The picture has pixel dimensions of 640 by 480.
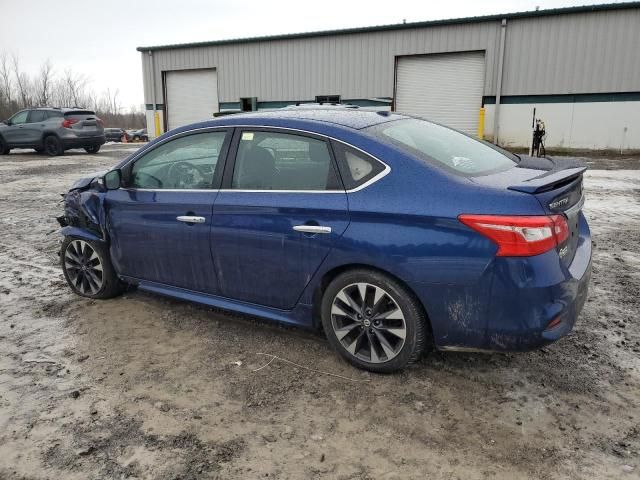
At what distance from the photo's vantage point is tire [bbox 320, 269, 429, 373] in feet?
9.96

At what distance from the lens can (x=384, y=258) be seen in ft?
9.78

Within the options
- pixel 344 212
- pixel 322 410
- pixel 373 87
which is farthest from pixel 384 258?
pixel 373 87

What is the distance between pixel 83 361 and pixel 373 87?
21.9 meters

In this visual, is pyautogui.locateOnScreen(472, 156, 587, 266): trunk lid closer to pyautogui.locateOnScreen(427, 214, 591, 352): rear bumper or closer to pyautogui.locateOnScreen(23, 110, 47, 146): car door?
pyautogui.locateOnScreen(427, 214, 591, 352): rear bumper

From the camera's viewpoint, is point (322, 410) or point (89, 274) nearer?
point (322, 410)

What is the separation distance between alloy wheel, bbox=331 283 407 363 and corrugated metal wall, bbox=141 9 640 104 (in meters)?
20.6

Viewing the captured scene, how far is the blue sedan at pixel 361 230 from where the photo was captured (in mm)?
2742

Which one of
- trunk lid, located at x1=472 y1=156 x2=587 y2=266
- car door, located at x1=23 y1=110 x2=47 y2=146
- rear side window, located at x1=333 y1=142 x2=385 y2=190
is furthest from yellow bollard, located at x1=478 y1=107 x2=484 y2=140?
rear side window, located at x1=333 y1=142 x2=385 y2=190

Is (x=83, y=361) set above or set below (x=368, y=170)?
below

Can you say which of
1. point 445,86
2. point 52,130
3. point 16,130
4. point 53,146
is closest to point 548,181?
point 52,130

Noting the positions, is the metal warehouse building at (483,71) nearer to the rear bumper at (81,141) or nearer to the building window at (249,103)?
the building window at (249,103)

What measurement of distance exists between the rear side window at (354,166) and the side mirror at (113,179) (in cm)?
199

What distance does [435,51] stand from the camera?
22000mm

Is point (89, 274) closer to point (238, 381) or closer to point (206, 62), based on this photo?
point (238, 381)
